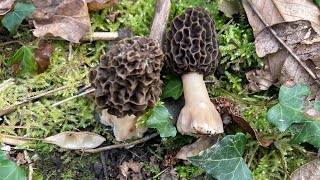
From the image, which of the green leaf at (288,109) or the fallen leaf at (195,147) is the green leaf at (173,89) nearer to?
the fallen leaf at (195,147)

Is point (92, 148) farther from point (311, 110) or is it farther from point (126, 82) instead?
point (311, 110)

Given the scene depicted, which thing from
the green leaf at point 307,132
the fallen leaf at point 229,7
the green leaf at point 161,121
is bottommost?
the green leaf at point 161,121

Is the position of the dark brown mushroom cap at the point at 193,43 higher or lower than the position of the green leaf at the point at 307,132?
higher

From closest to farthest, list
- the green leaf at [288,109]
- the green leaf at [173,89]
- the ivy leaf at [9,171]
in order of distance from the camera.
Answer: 1. the ivy leaf at [9,171]
2. the green leaf at [288,109]
3. the green leaf at [173,89]

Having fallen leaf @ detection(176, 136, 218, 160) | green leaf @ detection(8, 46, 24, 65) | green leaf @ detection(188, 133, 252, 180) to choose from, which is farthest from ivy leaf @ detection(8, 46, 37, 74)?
green leaf @ detection(188, 133, 252, 180)

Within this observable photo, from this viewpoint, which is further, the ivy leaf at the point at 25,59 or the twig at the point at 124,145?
the ivy leaf at the point at 25,59

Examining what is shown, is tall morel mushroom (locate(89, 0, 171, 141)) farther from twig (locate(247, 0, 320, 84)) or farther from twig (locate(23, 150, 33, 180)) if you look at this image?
twig (locate(247, 0, 320, 84))

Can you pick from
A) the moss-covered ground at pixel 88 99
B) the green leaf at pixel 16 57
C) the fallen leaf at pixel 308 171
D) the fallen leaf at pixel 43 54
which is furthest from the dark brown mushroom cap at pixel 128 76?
the fallen leaf at pixel 308 171

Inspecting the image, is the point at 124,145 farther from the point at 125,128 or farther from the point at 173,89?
the point at 173,89
